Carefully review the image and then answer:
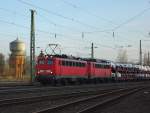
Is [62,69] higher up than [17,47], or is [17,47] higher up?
[17,47]

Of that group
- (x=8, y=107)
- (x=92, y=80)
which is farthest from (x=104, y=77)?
(x=8, y=107)

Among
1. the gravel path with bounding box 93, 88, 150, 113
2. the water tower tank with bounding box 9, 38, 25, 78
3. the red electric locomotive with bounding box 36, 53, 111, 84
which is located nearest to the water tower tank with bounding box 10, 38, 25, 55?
the water tower tank with bounding box 9, 38, 25, 78

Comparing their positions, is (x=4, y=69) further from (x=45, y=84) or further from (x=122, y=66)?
(x=45, y=84)

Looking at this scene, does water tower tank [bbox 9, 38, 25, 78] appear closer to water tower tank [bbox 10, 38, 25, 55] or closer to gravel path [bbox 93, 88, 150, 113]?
water tower tank [bbox 10, 38, 25, 55]

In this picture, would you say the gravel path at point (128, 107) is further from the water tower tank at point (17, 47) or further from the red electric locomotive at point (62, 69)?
the water tower tank at point (17, 47)

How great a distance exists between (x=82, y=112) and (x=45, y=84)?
29.5 m

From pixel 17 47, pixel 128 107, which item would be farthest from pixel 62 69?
pixel 17 47

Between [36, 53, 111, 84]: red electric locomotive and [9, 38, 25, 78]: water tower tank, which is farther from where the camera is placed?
[9, 38, 25, 78]: water tower tank

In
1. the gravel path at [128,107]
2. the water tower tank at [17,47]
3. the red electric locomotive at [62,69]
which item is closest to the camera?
the gravel path at [128,107]

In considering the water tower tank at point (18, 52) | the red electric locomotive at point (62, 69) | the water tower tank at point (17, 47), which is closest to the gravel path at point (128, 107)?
the red electric locomotive at point (62, 69)

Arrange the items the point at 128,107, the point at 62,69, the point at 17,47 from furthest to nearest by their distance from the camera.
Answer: the point at 17,47 < the point at 62,69 < the point at 128,107

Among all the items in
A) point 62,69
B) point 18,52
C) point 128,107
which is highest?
point 18,52

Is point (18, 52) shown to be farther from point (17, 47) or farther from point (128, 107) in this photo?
point (128, 107)

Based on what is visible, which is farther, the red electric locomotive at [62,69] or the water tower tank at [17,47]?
the water tower tank at [17,47]
